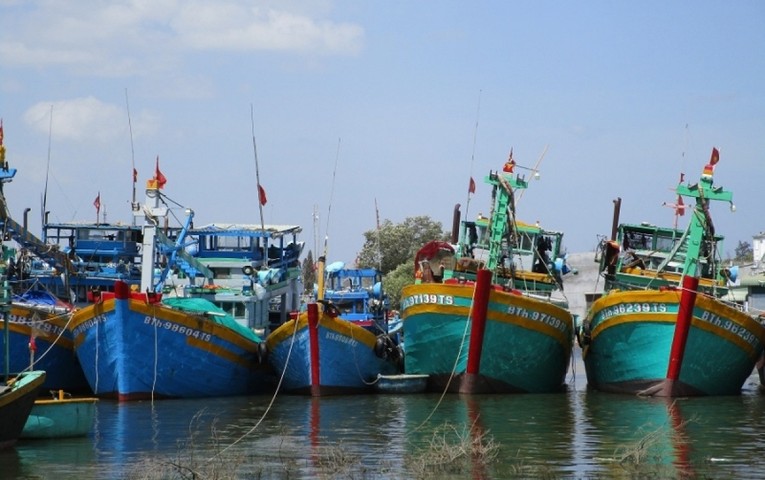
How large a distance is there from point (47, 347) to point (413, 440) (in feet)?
46.2

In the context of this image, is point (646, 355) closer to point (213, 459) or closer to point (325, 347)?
point (325, 347)

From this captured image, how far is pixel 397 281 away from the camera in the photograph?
7444cm

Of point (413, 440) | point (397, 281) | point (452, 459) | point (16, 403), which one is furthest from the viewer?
point (397, 281)

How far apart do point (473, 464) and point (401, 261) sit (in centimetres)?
5997

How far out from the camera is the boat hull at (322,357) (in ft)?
122

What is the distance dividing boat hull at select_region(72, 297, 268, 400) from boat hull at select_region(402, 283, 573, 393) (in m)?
5.04

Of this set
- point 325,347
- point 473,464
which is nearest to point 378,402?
point 325,347

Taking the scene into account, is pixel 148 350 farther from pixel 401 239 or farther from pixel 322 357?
pixel 401 239

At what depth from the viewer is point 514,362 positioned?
36.8 m

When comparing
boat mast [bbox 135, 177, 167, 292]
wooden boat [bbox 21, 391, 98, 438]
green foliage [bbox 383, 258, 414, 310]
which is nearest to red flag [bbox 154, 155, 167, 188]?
boat mast [bbox 135, 177, 167, 292]

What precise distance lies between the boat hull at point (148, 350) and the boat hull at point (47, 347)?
1.25 metres

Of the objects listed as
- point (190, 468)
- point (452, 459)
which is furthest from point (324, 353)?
point (190, 468)

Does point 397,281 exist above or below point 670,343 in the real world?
above

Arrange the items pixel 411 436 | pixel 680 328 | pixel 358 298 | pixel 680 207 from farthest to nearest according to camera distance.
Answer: pixel 358 298 → pixel 680 207 → pixel 680 328 → pixel 411 436
